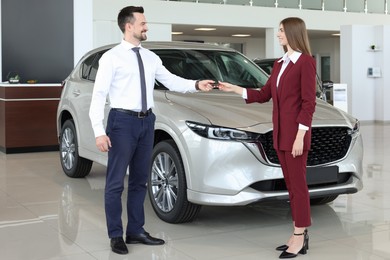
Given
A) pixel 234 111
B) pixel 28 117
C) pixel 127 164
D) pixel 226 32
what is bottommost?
pixel 127 164

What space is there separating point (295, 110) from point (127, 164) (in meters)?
1.22

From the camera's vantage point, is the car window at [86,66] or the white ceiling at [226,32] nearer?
the car window at [86,66]

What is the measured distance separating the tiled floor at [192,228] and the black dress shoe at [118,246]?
0.18ft

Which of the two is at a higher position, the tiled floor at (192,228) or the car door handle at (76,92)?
the car door handle at (76,92)

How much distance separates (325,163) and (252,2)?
15475mm

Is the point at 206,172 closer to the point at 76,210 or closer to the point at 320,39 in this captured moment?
the point at 76,210

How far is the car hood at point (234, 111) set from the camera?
463 cm

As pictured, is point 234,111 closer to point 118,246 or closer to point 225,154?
point 225,154

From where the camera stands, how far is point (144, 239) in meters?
4.42

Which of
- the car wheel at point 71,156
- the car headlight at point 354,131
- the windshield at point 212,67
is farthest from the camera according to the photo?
the car wheel at point 71,156

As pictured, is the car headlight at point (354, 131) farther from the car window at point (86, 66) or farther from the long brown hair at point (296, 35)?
the car window at point (86, 66)

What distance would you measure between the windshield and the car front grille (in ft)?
4.06

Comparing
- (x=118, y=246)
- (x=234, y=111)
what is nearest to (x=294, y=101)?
(x=234, y=111)

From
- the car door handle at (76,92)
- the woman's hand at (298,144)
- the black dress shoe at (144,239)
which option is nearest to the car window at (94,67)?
the car door handle at (76,92)
